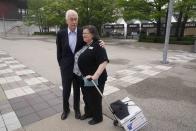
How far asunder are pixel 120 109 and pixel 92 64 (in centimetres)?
81

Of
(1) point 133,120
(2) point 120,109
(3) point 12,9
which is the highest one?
(3) point 12,9

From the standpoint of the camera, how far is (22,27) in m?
44.5

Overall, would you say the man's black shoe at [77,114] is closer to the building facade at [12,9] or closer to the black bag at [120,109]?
the black bag at [120,109]

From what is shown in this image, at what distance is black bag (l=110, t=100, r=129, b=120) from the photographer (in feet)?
9.11

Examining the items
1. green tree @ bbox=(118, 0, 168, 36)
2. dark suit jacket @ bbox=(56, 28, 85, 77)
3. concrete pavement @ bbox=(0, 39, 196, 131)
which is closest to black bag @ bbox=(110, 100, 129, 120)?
concrete pavement @ bbox=(0, 39, 196, 131)

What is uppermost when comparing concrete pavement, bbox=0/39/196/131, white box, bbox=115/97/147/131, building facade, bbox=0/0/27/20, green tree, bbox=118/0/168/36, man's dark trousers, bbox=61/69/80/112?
building facade, bbox=0/0/27/20

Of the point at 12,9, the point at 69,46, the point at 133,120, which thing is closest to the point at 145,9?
the point at 69,46

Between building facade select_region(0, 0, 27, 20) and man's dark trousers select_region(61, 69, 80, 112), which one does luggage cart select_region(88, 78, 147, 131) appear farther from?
building facade select_region(0, 0, 27, 20)

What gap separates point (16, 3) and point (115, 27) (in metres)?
27.1

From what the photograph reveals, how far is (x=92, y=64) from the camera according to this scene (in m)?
2.79

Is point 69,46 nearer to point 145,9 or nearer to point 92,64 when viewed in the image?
point 92,64

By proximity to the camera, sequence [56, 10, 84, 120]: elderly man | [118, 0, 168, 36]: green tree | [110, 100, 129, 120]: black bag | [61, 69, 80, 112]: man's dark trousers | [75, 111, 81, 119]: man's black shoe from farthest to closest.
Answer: [118, 0, 168, 36]: green tree, [75, 111, 81, 119]: man's black shoe, [61, 69, 80, 112]: man's dark trousers, [56, 10, 84, 120]: elderly man, [110, 100, 129, 120]: black bag

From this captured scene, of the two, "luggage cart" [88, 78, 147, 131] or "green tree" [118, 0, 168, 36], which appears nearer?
"luggage cart" [88, 78, 147, 131]

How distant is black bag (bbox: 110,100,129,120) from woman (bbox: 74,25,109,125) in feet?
0.98
